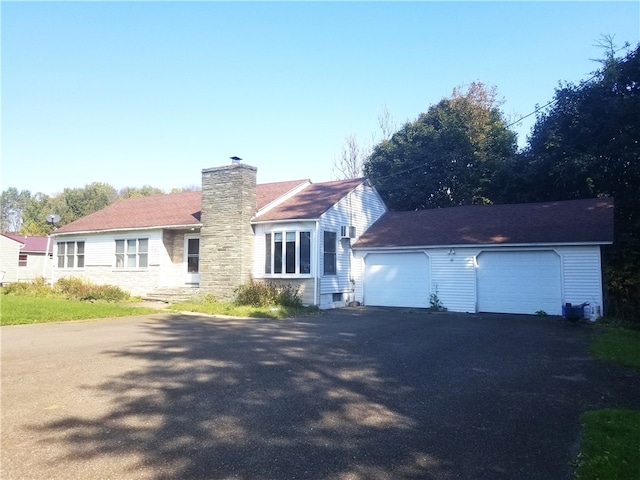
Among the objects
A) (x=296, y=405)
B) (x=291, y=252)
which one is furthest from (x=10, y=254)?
(x=296, y=405)

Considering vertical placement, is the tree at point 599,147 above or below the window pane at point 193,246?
above

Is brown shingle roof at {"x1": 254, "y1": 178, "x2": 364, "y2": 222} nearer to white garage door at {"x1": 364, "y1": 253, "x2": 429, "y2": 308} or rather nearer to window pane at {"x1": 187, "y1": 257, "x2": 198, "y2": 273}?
white garage door at {"x1": 364, "y1": 253, "x2": 429, "y2": 308}

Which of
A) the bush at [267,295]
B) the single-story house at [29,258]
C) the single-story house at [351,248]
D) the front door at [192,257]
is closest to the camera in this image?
the single-story house at [351,248]

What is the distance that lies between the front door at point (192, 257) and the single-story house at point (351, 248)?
49 mm

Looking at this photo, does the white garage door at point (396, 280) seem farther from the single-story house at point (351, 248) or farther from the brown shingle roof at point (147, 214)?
the brown shingle roof at point (147, 214)

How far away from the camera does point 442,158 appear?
28.7 metres

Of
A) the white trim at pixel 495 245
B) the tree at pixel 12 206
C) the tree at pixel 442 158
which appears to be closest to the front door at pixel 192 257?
the white trim at pixel 495 245

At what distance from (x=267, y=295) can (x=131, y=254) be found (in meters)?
8.77

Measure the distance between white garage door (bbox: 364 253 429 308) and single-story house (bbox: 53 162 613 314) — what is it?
44 mm

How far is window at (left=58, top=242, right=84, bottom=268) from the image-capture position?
24.3m

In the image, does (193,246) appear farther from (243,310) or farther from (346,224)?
(346,224)

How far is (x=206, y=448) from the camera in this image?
14.2ft

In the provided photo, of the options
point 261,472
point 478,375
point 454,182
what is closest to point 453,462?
point 261,472

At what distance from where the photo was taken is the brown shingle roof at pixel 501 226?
52.7ft
